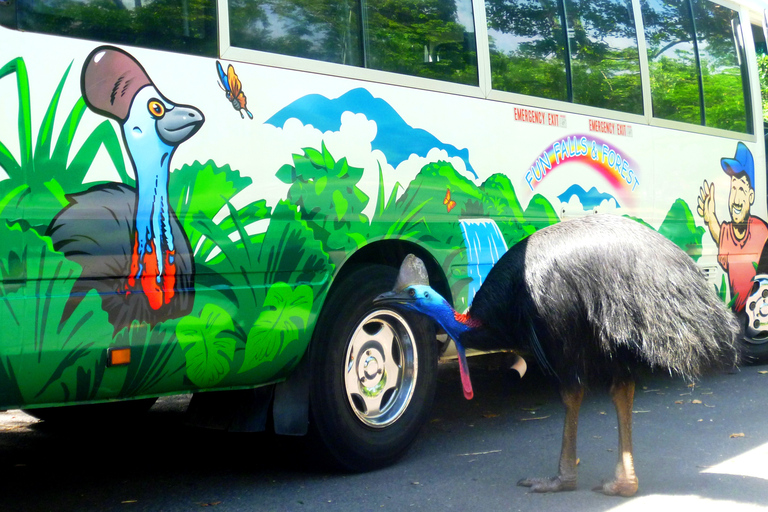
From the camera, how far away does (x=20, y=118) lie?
3000 mm

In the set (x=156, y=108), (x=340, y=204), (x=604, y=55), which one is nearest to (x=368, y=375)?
(x=340, y=204)

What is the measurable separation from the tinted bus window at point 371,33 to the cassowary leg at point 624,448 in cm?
189

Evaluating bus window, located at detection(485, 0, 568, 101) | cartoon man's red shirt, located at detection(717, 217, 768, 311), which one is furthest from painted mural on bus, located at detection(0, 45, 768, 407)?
cartoon man's red shirt, located at detection(717, 217, 768, 311)

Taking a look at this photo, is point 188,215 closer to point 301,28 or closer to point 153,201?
point 153,201

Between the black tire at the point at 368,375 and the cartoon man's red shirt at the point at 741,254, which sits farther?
the cartoon man's red shirt at the point at 741,254

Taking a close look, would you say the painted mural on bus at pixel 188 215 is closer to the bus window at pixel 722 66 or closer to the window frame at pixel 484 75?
the window frame at pixel 484 75

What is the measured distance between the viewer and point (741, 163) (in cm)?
685

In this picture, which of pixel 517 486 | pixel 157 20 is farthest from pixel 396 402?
pixel 157 20

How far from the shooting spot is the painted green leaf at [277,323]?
368 centimetres

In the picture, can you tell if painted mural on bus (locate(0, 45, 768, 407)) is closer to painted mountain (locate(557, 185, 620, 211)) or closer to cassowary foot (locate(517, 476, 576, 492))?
painted mountain (locate(557, 185, 620, 211))

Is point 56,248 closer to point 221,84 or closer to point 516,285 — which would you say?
point 221,84

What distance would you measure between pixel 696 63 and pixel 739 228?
4.42 ft

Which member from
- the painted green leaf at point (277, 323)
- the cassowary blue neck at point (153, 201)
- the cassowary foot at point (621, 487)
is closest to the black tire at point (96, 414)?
the painted green leaf at point (277, 323)

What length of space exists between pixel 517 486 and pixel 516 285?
1.03m
